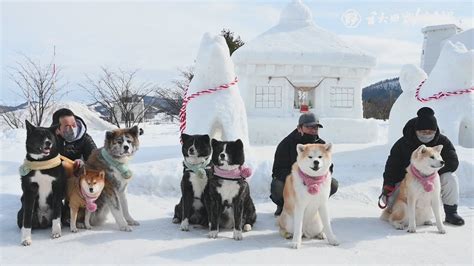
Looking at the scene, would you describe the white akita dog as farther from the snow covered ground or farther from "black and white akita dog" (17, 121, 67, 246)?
"black and white akita dog" (17, 121, 67, 246)

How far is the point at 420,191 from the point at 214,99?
330 cm

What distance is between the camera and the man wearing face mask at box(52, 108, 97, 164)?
14.1ft

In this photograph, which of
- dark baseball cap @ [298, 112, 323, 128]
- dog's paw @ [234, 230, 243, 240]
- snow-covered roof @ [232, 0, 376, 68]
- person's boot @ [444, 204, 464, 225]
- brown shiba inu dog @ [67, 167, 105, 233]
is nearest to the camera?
brown shiba inu dog @ [67, 167, 105, 233]

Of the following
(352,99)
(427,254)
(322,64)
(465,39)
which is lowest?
(427,254)

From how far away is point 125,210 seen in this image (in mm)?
4188

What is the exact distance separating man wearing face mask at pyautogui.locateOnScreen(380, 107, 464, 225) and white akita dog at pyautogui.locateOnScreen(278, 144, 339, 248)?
4.02 feet

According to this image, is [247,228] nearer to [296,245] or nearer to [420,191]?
[296,245]

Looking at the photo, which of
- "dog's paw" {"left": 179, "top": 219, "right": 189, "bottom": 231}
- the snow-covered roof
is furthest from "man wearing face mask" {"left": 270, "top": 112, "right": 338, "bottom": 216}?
the snow-covered roof

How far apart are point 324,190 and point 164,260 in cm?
149

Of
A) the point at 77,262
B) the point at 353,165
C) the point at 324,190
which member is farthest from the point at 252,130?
the point at 77,262

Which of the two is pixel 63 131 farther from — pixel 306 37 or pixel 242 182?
pixel 306 37

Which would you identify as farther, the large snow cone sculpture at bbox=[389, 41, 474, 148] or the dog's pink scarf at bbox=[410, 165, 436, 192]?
the large snow cone sculpture at bbox=[389, 41, 474, 148]

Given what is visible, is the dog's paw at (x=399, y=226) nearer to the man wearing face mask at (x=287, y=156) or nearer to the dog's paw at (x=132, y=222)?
the man wearing face mask at (x=287, y=156)

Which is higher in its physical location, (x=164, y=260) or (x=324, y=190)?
(x=324, y=190)
